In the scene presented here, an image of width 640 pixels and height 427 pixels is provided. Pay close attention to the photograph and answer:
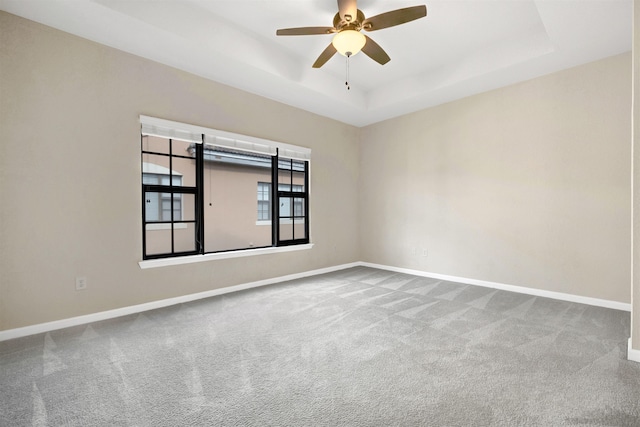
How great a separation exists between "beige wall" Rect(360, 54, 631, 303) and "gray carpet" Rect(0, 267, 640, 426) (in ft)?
2.15

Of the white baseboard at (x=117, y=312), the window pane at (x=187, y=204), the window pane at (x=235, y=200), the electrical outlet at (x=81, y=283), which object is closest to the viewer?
the white baseboard at (x=117, y=312)

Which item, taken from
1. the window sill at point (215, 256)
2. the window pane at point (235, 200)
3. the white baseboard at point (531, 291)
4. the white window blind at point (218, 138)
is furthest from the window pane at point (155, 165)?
the white baseboard at point (531, 291)

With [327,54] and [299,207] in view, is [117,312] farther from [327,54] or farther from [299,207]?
[327,54]

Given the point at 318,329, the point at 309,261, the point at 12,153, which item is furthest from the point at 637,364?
the point at 12,153

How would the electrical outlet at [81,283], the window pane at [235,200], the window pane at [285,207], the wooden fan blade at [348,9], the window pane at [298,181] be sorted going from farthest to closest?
1. the window pane at [235,200]
2. the window pane at [298,181]
3. the window pane at [285,207]
4. the electrical outlet at [81,283]
5. the wooden fan blade at [348,9]

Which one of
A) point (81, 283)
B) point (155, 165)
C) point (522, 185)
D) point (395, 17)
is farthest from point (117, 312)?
point (522, 185)

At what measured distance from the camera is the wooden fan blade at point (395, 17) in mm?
2332

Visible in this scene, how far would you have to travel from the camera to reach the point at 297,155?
4699 mm

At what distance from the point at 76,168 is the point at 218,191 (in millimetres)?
4893

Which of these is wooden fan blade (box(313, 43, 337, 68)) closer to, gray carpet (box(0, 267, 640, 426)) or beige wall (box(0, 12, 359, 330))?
beige wall (box(0, 12, 359, 330))

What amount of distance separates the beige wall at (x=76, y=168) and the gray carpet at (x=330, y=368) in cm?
38

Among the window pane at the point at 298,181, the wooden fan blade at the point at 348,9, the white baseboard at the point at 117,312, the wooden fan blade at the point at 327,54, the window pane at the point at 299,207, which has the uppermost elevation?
the wooden fan blade at the point at 348,9

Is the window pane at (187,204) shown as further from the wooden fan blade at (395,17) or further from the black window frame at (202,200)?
the wooden fan blade at (395,17)

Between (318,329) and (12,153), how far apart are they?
309 cm
